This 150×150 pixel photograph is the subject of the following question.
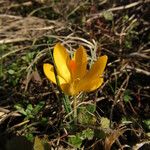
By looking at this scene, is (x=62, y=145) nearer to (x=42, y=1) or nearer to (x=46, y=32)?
(x=46, y=32)

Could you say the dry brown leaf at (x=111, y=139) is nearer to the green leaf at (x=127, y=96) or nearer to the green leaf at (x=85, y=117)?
the green leaf at (x=85, y=117)

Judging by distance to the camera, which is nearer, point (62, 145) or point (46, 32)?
point (62, 145)

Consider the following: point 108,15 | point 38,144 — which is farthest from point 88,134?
point 108,15

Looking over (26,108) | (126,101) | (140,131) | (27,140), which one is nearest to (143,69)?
(126,101)

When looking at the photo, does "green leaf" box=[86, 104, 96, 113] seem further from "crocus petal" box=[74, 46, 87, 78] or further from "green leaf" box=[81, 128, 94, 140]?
"crocus petal" box=[74, 46, 87, 78]

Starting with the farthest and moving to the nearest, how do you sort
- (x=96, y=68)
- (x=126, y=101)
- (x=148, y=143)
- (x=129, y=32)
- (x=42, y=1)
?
(x=42, y=1)
(x=129, y=32)
(x=126, y=101)
(x=148, y=143)
(x=96, y=68)

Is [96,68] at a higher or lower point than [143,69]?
higher
